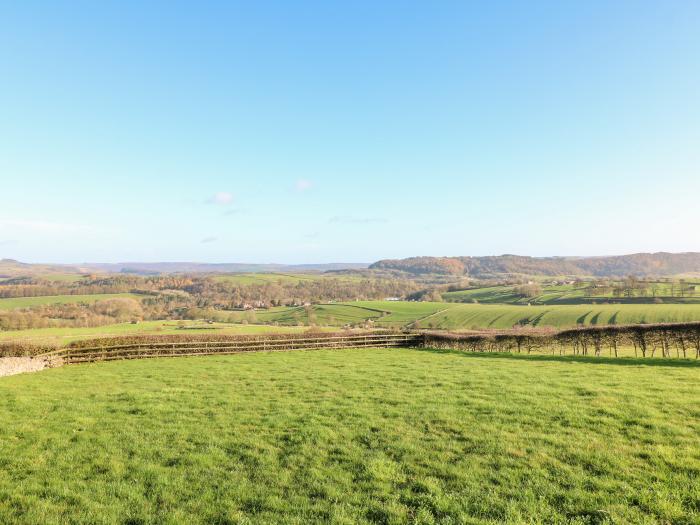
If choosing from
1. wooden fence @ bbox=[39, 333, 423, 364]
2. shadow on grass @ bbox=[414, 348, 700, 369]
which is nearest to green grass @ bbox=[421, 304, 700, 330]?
wooden fence @ bbox=[39, 333, 423, 364]

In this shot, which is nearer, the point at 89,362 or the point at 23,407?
the point at 23,407

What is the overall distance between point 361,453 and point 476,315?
8199 cm

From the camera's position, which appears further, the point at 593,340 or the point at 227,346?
the point at 227,346

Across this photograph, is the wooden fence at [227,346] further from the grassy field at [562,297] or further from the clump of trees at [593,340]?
the grassy field at [562,297]

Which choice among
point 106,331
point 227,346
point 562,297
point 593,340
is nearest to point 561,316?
point 562,297

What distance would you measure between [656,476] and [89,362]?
105 feet

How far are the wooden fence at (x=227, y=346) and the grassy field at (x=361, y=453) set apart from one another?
45.5 ft

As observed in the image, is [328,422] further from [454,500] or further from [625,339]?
Result: [625,339]

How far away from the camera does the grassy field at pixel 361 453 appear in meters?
6.67

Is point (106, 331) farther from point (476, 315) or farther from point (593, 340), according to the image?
point (476, 315)

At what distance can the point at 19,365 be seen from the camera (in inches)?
965

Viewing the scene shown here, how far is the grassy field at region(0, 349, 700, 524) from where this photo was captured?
6672 mm

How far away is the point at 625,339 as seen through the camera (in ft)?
98.5

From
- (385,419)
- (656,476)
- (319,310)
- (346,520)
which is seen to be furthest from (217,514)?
(319,310)
